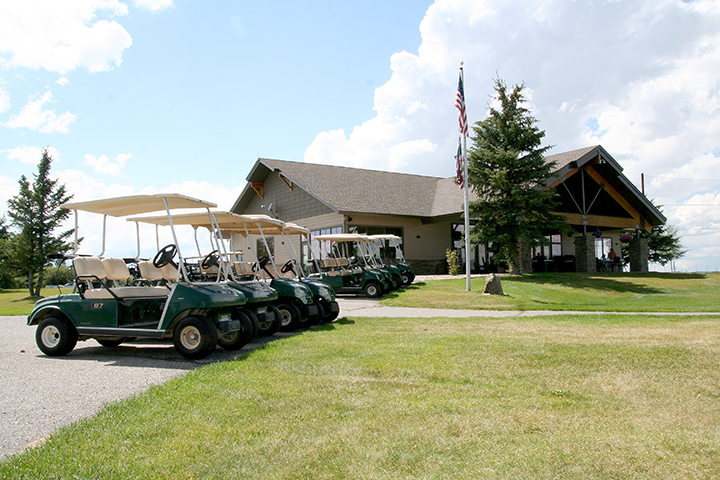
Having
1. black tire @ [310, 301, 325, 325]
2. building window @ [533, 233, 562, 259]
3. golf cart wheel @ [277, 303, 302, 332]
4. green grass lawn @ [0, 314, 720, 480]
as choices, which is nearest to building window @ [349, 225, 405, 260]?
building window @ [533, 233, 562, 259]

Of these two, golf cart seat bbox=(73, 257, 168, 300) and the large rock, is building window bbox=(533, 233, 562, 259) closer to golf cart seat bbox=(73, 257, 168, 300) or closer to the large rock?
the large rock

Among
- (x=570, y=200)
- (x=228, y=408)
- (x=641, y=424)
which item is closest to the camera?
(x=641, y=424)

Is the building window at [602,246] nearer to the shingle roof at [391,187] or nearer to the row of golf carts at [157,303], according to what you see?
the shingle roof at [391,187]

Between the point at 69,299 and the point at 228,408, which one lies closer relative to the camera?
the point at 228,408

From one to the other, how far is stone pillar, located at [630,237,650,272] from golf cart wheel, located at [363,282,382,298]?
16.4 meters

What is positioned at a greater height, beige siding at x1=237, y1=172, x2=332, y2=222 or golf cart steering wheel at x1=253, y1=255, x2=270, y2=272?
beige siding at x1=237, y1=172, x2=332, y2=222

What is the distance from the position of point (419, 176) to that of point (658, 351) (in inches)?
994

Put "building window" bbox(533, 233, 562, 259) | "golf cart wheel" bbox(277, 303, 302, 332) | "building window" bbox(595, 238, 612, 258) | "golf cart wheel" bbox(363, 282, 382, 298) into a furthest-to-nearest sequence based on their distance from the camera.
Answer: "building window" bbox(595, 238, 612, 258) < "building window" bbox(533, 233, 562, 259) < "golf cart wheel" bbox(363, 282, 382, 298) < "golf cart wheel" bbox(277, 303, 302, 332)

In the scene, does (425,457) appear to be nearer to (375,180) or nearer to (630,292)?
(630,292)

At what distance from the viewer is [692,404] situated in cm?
437

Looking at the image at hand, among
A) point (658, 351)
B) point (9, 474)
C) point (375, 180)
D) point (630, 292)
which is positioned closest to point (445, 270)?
point (375, 180)

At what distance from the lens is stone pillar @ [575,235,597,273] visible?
23.9 meters

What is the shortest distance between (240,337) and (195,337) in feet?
2.39

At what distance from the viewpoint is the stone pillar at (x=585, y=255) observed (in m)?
23.9
